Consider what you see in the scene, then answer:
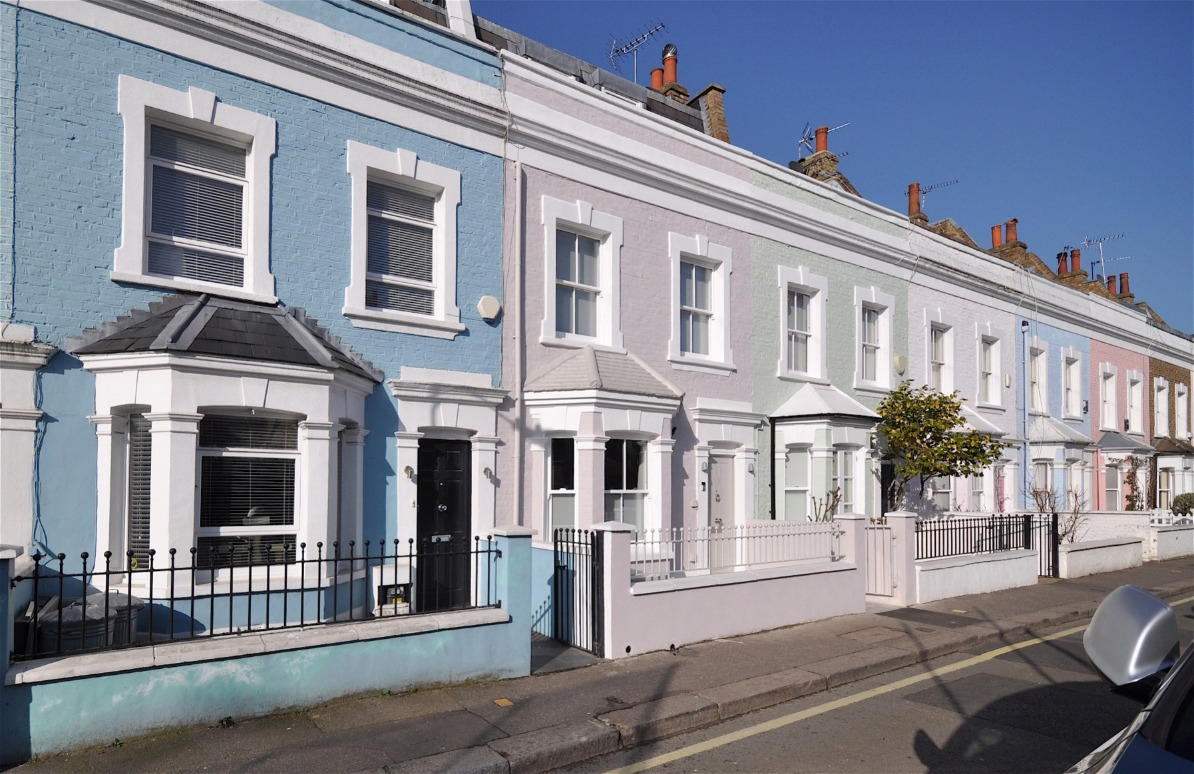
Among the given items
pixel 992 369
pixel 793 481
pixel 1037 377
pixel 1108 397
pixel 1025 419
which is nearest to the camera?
pixel 793 481

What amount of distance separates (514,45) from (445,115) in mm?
6721

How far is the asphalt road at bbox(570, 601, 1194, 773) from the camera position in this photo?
20.1 feet

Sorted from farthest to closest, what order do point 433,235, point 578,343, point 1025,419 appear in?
point 1025,419, point 578,343, point 433,235

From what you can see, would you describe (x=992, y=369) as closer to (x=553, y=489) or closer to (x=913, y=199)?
(x=913, y=199)

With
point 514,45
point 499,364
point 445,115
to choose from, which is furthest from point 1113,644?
point 514,45

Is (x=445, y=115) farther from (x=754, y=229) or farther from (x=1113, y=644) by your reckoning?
(x=1113, y=644)

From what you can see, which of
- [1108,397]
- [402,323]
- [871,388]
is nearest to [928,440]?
[871,388]

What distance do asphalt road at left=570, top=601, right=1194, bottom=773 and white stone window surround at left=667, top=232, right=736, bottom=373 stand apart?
242 inches

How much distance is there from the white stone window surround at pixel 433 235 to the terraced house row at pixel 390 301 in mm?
41

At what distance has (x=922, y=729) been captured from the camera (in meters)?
6.87

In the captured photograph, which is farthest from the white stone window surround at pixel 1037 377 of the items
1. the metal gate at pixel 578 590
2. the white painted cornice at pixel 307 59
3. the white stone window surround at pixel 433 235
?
the white stone window surround at pixel 433 235

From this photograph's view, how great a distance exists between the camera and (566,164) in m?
12.3

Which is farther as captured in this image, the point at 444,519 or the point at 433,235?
the point at 433,235

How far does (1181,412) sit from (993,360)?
15854mm
